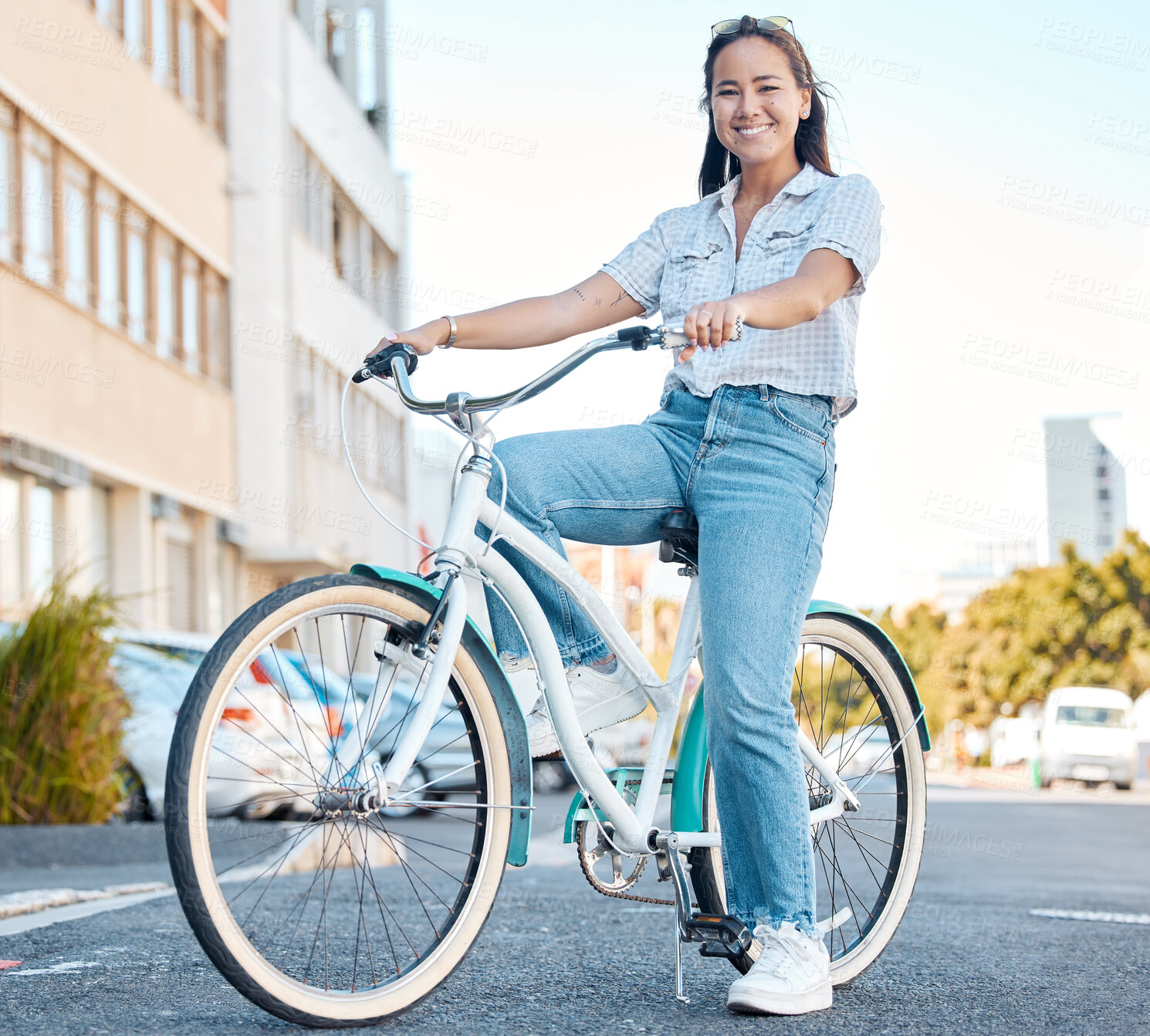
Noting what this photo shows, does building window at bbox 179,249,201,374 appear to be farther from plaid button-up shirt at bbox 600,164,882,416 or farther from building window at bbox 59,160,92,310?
plaid button-up shirt at bbox 600,164,882,416

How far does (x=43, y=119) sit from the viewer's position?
1661 cm

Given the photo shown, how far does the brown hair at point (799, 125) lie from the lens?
10.9ft

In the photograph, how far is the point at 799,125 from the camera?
3.49 metres

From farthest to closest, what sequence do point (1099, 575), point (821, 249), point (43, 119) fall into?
1. point (1099, 575)
2. point (43, 119)
3. point (821, 249)

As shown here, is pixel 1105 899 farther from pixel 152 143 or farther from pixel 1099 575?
pixel 1099 575

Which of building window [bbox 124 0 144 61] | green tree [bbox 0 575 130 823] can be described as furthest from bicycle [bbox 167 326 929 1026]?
building window [bbox 124 0 144 61]

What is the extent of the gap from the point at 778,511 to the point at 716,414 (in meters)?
0.25

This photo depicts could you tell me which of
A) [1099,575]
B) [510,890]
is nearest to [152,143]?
[510,890]

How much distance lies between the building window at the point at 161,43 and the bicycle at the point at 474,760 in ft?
61.8

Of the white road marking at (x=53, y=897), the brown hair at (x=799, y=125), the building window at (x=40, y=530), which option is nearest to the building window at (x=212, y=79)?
the building window at (x=40, y=530)

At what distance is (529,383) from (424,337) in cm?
37

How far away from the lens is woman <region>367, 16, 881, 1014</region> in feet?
10.2

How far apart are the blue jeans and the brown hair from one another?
58cm

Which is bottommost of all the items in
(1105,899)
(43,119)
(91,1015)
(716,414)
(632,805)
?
(1105,899)
